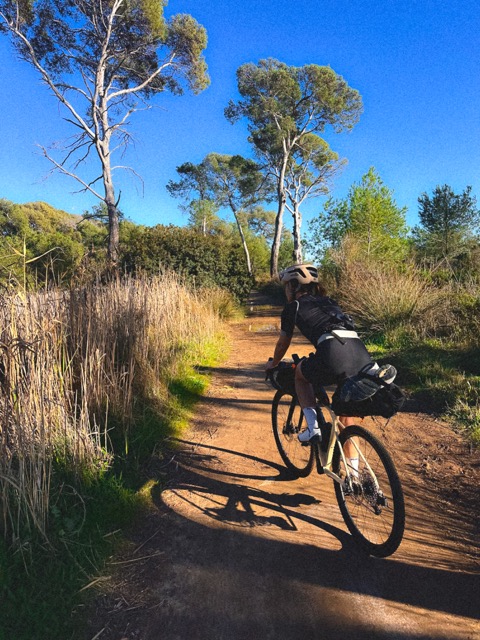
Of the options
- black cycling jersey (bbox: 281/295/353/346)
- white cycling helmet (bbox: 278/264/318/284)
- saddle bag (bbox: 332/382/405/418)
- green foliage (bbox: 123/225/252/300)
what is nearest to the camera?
saddle bag (bbox: 332/382/405/418)

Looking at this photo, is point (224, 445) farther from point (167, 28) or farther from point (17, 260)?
point (167, 28)

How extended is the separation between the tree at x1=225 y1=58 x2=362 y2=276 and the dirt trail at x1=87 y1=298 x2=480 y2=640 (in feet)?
79.5

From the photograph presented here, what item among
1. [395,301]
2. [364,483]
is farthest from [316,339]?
[395,301]

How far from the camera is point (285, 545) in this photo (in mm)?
2365

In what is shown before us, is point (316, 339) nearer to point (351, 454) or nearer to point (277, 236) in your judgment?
point (351, 454)

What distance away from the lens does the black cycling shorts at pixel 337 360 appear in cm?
242

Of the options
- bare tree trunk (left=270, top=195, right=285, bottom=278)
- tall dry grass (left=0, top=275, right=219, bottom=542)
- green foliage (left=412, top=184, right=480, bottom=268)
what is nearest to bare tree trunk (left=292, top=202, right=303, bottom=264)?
bare tree trunk (left=270, top=195, right=285, bottom=278)

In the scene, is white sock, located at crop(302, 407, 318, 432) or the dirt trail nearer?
the dirt trail

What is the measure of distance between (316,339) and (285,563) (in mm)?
1435

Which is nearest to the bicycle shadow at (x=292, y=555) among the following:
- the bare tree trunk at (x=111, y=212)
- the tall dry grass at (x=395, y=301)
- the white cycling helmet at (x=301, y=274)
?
the white cycling helmet at (x=301, y=274)

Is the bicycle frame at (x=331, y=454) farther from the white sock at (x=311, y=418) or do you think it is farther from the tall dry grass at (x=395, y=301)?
the tall dry grass at (x=395, y=301)

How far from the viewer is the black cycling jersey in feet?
8.37

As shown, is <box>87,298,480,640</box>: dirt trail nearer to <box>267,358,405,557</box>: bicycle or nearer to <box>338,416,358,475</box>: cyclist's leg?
<box>267,358,405,557</box>: bicycle

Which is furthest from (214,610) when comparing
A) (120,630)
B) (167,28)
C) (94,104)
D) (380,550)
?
(167,28)
